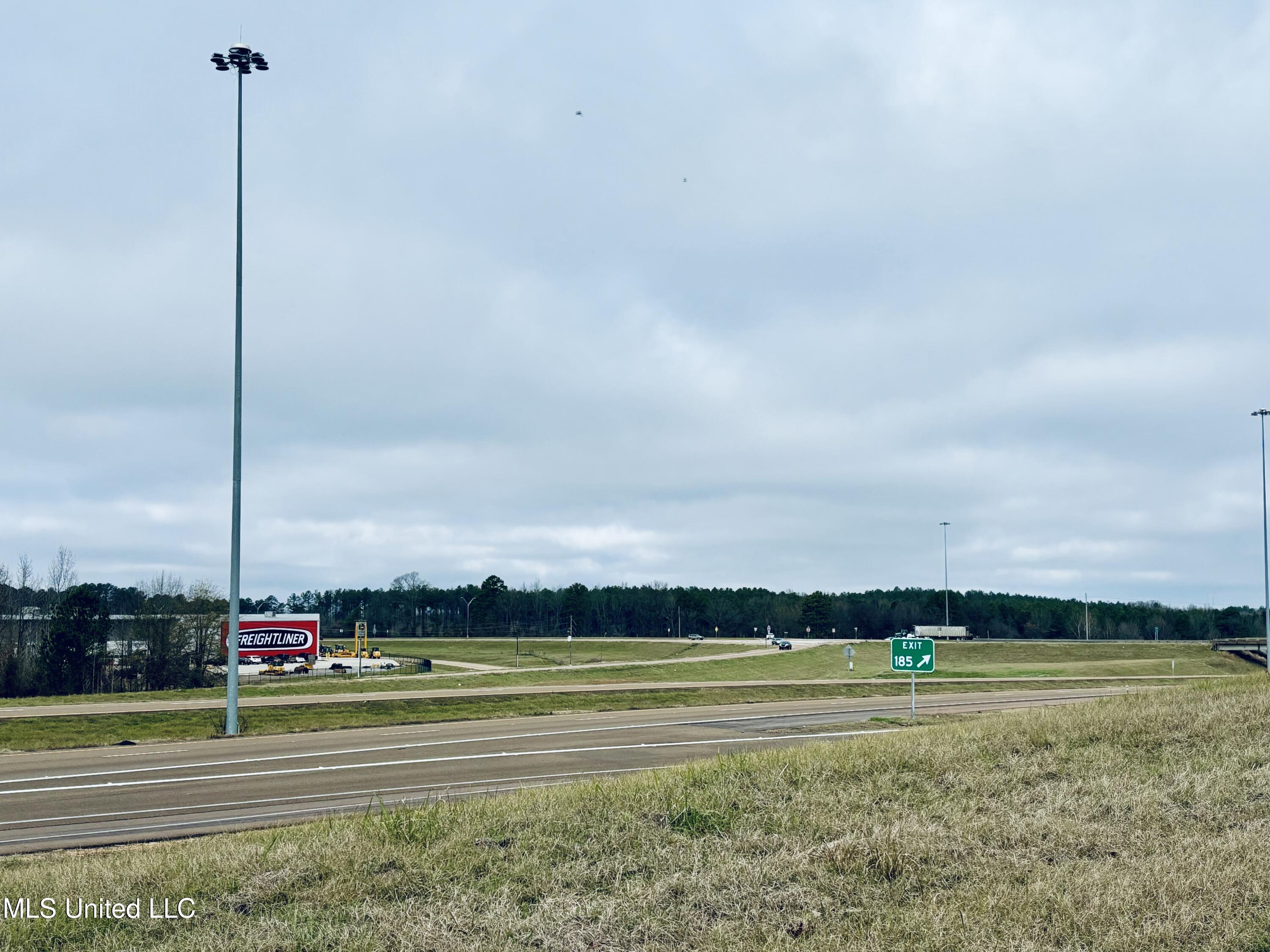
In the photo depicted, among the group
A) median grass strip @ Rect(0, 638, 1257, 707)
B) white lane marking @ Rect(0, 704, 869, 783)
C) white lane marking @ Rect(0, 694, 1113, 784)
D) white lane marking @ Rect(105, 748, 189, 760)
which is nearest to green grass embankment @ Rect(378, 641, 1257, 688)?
median grass strip @ Rect(0, 638, 1257, 707)

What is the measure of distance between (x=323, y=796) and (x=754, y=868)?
Answer: 38.7 feet

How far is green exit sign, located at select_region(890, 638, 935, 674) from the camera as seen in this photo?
28.9 m

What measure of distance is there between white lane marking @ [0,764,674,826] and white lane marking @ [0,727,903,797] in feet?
10.4

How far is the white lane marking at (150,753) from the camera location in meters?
25.5

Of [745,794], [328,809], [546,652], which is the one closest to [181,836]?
[328,809]

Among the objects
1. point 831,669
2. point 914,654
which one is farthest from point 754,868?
point 831,669

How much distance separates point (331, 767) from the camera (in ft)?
73.3

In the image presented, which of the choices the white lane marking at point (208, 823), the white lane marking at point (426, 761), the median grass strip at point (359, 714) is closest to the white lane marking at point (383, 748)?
the white lane marking at point (426, 761)

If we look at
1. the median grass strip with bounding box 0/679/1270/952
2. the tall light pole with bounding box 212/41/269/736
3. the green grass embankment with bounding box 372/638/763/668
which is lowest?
the green grass embankment with bounding box 372/638/763/668

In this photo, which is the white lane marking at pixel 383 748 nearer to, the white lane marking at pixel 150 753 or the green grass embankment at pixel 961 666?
the white lane marking at pixel 150 753

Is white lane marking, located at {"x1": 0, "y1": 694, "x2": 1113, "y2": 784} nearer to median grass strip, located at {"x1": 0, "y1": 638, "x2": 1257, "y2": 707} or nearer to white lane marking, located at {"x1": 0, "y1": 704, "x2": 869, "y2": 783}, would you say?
white lane marking, located at {"x1": 0, "y1": 704, "x2": 869, "y2": 783}

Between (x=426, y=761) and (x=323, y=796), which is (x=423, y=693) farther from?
(x=323, y=796)

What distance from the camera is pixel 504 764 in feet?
74.4

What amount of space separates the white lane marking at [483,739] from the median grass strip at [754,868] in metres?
11.3
